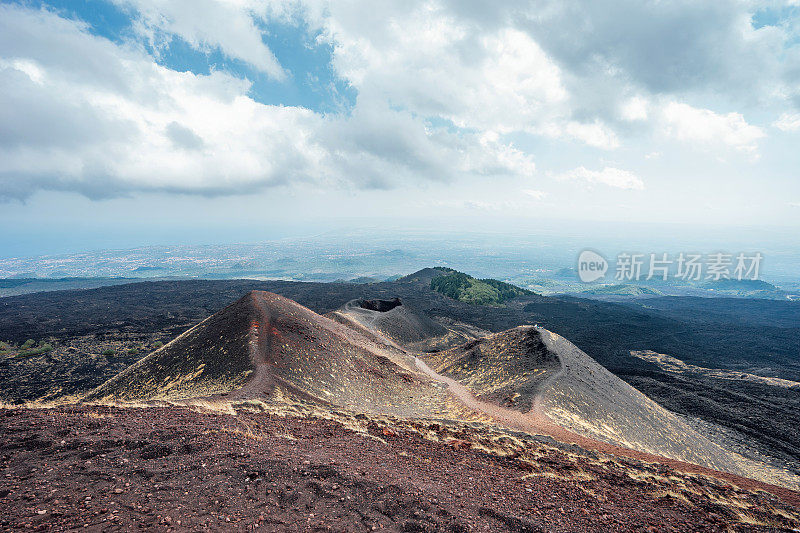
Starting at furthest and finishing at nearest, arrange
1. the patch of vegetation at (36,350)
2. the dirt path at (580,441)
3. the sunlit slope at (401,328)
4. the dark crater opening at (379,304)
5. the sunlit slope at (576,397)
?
the dark crater opening at (379,304) → the sunlit slope at (401,328) → the patch of vegetation at (36,350) → the sunlit slope at (576,397) → the dirt path at (580,441)

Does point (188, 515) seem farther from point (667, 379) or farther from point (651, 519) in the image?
point (667, 379)

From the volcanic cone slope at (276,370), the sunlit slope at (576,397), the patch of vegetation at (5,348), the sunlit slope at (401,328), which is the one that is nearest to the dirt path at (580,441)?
Result: the sunlit slope at (576,397)

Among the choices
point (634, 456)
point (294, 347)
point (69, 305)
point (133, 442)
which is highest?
point (133, 442)

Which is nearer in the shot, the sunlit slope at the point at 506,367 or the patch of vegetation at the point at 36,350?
the sunlit slope at the point at 506,367

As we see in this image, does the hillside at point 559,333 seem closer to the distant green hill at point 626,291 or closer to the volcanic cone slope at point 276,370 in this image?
the volcanic cone slope at point 276,370

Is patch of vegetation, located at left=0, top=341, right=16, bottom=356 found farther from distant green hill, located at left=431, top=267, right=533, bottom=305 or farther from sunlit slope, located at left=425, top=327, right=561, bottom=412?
distant green hill, located at left=431, top=267, right=533, bottom=305

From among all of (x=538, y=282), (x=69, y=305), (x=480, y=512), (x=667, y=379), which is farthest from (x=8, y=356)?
(x=538, y=282)

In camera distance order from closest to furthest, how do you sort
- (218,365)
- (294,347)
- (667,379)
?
(218,365) < (294,347) < (667,379)
